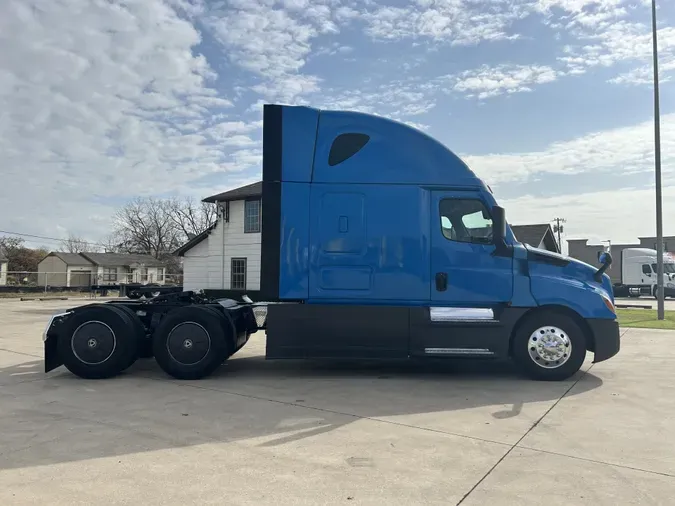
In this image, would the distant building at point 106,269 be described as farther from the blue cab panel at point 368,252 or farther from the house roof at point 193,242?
the blue cab panel at point 368,252

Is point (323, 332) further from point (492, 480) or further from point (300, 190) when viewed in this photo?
point (492, 480)

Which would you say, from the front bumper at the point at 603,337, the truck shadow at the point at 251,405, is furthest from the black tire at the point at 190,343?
the front bumper at the point at 603,337

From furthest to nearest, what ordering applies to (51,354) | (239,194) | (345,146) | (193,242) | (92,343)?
(193,242) < (239,194) < (51,354) < (92,343) < (345,146)

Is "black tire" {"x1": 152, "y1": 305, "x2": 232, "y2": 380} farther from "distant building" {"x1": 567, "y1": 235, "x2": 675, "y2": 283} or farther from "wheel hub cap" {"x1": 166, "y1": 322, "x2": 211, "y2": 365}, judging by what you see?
"distant building" {"x1": 567, "y1": 235, "x2": 675, "y2": 283}

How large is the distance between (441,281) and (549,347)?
5.84 feet

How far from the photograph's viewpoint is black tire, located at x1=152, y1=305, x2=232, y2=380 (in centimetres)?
769

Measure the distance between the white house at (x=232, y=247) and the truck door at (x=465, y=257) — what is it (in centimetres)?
1893

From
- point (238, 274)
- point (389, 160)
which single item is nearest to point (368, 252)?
point (389, 160)

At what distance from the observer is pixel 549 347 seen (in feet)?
24.6

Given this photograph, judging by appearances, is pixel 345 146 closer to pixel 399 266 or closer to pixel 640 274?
pixel 399 266

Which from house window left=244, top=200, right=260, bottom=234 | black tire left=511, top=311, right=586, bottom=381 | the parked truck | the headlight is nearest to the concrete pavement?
black tire left=511, top=311, right=586, bottom=381

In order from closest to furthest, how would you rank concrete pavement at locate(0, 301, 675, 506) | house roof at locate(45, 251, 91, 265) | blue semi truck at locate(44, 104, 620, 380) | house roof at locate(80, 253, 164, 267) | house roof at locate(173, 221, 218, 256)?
concrete pavement at locate(0, 301, 675, 506), blue semi truck at locate(44, 104, 620, 380), house roof at locate(173, 221, 218, 256), house roof at locate(80, 253, 164, 267), house roof at locate(45, 251, 91, 265)

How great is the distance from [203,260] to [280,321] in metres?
21.6

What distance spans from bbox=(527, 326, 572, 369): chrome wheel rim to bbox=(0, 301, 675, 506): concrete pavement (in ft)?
1.05
